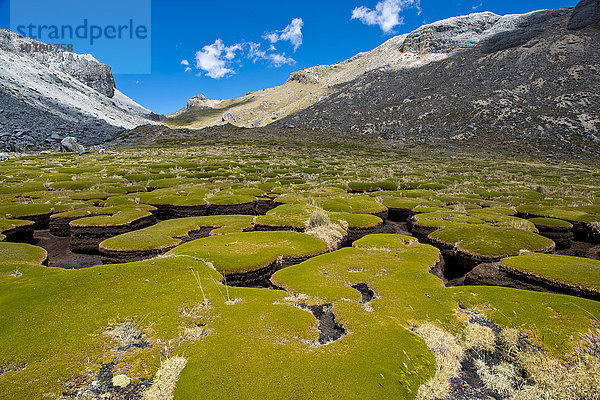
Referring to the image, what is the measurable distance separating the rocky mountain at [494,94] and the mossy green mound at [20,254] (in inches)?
3126

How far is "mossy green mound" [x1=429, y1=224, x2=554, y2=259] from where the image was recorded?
8.45 meters

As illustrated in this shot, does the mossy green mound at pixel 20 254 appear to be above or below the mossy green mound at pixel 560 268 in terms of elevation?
below

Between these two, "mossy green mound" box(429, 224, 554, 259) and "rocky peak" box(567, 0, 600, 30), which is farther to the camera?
"rocky peak" box(567, 0, 600, 30)

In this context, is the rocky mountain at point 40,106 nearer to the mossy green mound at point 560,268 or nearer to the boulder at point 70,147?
the boulder at point 70,147

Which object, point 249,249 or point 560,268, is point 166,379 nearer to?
point 249,249

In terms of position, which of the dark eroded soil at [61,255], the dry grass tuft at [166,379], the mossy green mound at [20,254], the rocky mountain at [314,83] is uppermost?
the rocky mountain at [314,83]

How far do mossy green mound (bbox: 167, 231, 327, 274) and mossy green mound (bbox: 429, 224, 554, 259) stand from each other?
4.29 m

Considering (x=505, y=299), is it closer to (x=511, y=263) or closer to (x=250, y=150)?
(x=511, y=263)

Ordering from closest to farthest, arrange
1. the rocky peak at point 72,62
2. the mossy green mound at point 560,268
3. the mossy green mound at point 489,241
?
the mossy green mound at point 560,268 < the mossy green mound at point 489,241 < the rocky peak at point 72,62

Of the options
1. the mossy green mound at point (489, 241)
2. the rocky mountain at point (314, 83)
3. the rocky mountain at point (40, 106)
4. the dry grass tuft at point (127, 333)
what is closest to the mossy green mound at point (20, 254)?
the dry grass tuft at point (127, 333)

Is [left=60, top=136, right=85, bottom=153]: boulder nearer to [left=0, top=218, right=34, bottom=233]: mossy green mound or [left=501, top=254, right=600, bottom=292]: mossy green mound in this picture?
[left=0, top=218, right=34, bottom=233]: mossy green mound

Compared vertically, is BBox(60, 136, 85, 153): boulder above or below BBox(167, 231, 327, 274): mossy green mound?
above

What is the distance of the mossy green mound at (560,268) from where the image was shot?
19.7ft

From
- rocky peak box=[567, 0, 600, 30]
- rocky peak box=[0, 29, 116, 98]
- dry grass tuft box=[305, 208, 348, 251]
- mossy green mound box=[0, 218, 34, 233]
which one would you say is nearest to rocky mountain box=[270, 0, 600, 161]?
rocky peak box=[567, 0, 600, 30]
